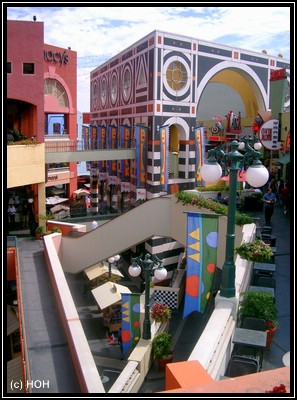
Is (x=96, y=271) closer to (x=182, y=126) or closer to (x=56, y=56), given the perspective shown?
(x=182, y=126)

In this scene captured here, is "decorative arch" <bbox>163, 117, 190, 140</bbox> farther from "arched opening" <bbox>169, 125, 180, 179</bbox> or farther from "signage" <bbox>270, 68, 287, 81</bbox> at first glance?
"signage" <bbox>270, 68, 287, 81</bbox>

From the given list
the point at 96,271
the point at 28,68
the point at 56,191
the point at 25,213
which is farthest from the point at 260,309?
the point at 56,191

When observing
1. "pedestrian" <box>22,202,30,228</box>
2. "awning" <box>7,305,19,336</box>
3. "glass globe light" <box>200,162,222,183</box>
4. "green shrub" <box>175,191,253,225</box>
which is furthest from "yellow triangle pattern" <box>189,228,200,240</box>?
"pedestrian" <box>22,202,30,228</box>

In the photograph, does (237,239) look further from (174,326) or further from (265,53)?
(265,53)

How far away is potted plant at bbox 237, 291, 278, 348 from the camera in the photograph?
912 cm

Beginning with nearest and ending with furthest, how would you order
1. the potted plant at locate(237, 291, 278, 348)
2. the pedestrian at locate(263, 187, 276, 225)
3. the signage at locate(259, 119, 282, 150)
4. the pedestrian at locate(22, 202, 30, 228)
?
1. the potted plant at locate(237, 291, 278, 348)
2. the pedestrian at locate(263, 187, 276, 225)
3. the pedestrian at locate(22, 202, 30, 228)
4. the signage at locate(259, 119, 282, 150)

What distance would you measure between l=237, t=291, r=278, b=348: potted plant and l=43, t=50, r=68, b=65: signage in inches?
1134

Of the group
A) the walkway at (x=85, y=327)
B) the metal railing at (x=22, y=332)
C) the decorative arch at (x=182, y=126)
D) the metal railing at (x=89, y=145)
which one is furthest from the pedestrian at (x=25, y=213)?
the decorative arch at (x=182, y=126)

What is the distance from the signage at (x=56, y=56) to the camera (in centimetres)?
3344

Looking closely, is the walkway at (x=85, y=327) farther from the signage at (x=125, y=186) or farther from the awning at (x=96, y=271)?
the signage at (x=125, y=186)

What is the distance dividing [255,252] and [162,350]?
515 centimetres

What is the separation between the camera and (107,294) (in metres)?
20.0

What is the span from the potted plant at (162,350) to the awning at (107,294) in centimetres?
492
